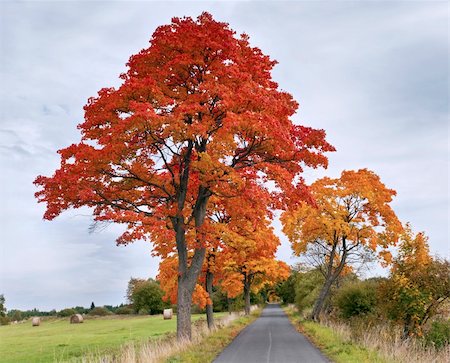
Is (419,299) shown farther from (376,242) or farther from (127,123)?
(127,123)

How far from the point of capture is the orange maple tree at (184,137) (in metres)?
18.2

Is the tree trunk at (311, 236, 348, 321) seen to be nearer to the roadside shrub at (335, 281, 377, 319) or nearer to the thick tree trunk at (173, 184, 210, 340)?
the roadside shrub at (335, 281, 377, 319)

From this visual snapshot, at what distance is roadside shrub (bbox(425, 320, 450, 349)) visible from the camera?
22.1 metres

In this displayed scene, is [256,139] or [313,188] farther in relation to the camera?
[313,188]

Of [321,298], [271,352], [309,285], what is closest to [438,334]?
[271,352]

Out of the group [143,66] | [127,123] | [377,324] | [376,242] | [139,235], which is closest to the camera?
[127,123]

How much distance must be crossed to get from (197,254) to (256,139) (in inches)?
239

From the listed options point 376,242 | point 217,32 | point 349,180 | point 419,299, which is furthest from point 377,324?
point 217,32

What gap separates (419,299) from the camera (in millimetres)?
23734

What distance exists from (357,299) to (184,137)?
750 inches

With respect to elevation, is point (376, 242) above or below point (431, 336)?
above

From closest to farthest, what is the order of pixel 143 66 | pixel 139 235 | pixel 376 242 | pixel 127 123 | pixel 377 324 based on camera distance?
pixel 127 123 → pixel 143 66 → pixel 139 235 → pixel 377 324 → pixel 376 242

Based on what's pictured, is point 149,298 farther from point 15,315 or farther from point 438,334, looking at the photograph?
point 438,334

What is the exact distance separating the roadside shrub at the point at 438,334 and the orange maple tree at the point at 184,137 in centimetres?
961
